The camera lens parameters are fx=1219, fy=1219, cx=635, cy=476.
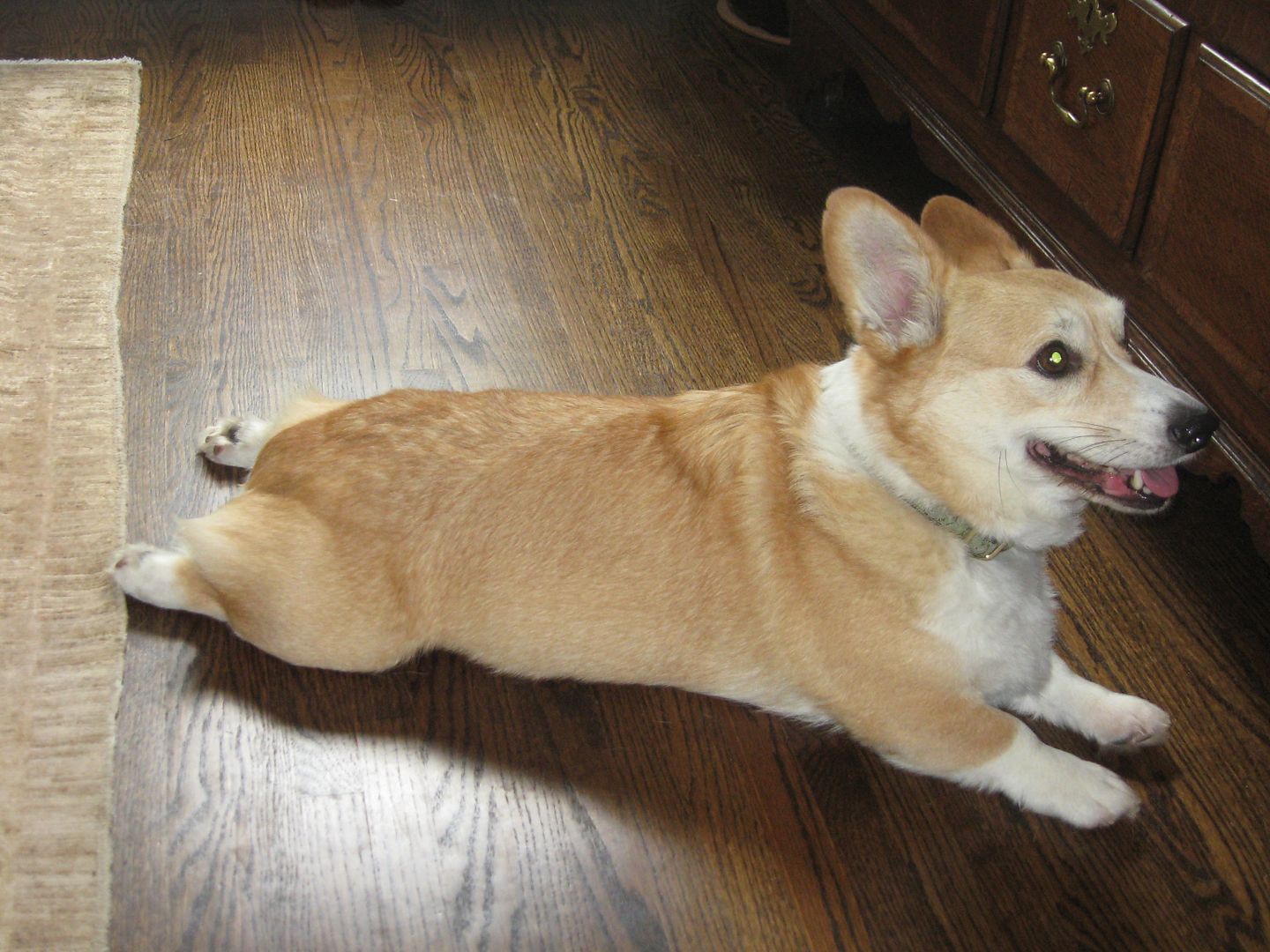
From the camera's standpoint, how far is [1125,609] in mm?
2002

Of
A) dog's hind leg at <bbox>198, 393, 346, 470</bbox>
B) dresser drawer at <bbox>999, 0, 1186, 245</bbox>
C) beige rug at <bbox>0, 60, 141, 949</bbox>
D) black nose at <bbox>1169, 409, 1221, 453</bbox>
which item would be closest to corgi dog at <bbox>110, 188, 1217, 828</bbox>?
black nose at <bbox>1169, 409, 1221, 453</bbox>

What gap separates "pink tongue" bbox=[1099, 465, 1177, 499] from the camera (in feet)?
5.20

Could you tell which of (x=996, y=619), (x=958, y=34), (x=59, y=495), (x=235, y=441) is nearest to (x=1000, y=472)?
(x=996, y=619)

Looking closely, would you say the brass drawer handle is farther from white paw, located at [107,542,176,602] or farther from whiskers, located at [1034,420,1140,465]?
white paw, located at [107,542,176,602]

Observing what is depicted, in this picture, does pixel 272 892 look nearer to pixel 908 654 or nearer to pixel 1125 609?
pixel 908 654

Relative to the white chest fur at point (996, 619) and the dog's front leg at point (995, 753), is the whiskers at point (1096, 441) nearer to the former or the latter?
the white chest fur at point (996, 619)

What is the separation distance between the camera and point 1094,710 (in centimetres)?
176

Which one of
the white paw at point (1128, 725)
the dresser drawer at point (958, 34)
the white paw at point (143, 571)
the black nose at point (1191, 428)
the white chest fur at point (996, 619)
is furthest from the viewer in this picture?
the dresser drawer at point (958, 34)

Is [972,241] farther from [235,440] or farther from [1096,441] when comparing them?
[235,440]

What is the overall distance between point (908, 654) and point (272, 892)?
2.91 ft

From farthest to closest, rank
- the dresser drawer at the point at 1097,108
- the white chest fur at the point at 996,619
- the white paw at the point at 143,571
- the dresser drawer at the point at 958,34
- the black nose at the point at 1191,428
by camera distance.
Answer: the dresser drawer at the point at 958,34, the dresser drawer at the point at 1097,108, the white paw at the point at 143,571, the white chest fur at the point at 996,619, the black nose at the point at 1191,428

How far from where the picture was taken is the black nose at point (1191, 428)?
1523mm

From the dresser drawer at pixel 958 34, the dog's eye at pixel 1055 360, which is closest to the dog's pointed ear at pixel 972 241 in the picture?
the dog's eye at pixel 1055 360

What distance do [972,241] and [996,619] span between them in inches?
21.8
